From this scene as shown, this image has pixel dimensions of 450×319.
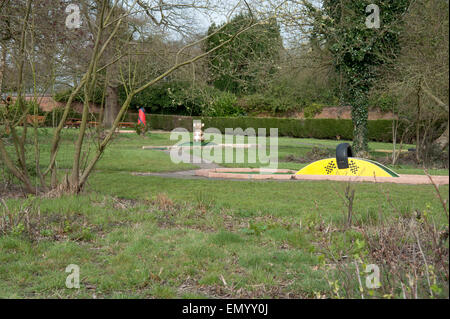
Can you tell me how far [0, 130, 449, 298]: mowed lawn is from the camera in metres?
3.52

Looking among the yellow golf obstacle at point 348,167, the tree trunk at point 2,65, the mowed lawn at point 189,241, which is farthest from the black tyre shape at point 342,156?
the tree trunk at point 2,65

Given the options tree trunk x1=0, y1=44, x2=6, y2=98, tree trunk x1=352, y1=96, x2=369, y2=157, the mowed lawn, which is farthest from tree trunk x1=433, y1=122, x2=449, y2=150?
tree trunk x1=0, y1=44, x2=6, y2=98

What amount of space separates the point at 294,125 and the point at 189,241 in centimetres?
2462

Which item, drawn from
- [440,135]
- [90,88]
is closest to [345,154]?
[90,88]

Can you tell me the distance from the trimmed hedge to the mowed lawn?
17344mm

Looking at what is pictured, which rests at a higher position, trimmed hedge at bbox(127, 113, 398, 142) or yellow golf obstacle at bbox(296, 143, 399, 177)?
trimmed hedge at bbox(127, 113, 398, 142)

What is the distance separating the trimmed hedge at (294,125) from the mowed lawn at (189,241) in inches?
683

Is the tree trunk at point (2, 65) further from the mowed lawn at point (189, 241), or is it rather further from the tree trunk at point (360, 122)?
the tree trunk at point (360, 122)

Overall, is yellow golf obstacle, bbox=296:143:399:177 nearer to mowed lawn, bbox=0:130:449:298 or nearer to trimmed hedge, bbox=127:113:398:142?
mowed lawn, bbox=0:130:449:298

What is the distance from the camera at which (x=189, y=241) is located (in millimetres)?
4656

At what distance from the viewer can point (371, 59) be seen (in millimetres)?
14258

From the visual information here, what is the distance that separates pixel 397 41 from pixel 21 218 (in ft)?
41.2

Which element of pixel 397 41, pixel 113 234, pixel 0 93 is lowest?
pixel 113 234

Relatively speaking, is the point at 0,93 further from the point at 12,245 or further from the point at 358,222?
the point at 358,222
